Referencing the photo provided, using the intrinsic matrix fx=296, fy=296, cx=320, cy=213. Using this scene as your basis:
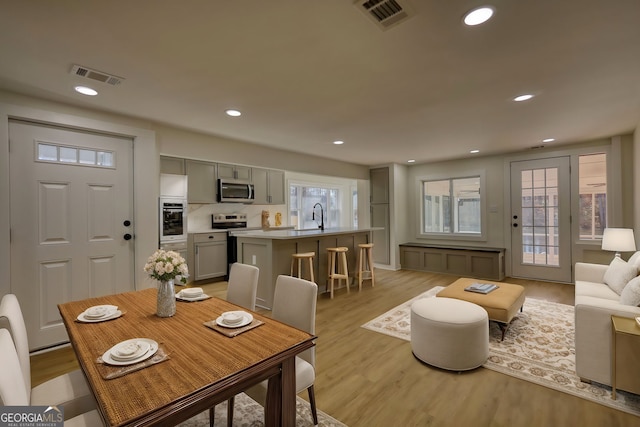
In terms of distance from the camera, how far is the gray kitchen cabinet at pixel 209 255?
17.2 ft

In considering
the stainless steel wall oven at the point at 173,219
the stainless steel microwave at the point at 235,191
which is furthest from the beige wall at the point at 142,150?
the stainless steel wall oven at the point at 173,219

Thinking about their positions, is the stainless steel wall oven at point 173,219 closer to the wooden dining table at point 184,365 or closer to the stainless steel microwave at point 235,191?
the stainless steel microwave at point 235,191

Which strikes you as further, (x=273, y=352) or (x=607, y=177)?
(x=607, y=177)

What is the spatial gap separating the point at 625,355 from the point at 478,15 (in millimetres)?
2382

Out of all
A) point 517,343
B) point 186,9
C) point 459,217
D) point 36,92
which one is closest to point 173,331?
point 186,9

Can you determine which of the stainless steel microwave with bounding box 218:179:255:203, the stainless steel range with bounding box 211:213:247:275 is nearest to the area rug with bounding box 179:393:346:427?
the stainless steel range with bounding box 211:213:247:275

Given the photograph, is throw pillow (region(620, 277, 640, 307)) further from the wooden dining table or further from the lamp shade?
the wooden dining table

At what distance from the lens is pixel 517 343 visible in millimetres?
2928

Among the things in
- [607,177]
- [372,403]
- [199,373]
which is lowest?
[372,403]

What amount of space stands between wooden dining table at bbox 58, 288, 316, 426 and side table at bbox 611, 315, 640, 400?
2122mm

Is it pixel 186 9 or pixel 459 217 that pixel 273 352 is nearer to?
pixel 186 9

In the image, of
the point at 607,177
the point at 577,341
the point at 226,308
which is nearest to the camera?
the point at 226,308

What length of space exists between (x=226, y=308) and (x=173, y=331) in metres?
0.39

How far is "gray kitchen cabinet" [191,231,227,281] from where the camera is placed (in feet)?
17.2
